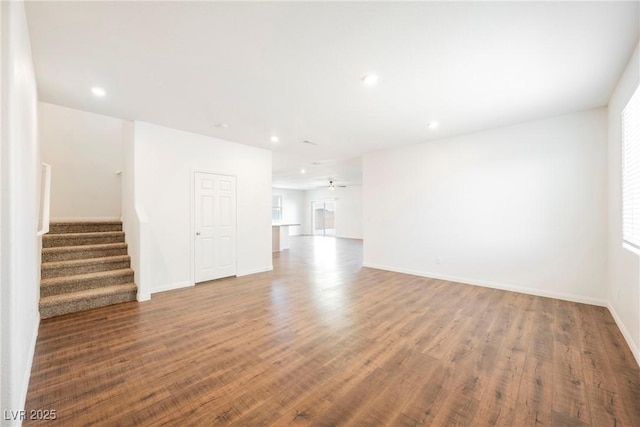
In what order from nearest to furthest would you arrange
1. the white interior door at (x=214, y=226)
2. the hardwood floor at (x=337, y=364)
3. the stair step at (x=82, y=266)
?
1. the hardwood floor at (x=337, y=364)
2. the stair step at (x=82, y=266)
3. the white interior door at (x=214, y=226)

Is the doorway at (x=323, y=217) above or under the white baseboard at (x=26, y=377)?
above

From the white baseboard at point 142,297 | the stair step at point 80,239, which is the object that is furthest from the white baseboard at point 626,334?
the stair step at point 80,239

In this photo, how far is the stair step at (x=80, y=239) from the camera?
12.9ft

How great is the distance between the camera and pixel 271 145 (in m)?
5.43

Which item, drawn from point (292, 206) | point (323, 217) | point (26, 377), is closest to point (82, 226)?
point (26, 377)

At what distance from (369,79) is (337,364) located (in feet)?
9.23

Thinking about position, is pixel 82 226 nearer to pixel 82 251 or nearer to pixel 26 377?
pixel 82 251

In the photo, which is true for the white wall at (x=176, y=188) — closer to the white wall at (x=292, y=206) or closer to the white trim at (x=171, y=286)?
the white trim at (x=171, y=286)

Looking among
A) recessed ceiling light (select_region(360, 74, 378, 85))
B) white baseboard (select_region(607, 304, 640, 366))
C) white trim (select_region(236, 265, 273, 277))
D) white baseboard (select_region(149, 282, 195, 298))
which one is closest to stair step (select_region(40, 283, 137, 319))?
white baseboard (select_region(149, 282, 195, 298))

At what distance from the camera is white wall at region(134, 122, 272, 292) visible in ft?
13.6

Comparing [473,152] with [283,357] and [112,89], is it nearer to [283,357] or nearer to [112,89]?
[283,357]

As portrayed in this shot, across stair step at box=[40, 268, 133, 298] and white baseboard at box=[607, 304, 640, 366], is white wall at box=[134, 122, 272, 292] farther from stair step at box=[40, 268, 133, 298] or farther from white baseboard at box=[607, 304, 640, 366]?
white baseboard at box=[607, 304, 640, 366]

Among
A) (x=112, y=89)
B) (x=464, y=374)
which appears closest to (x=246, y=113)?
(x=112, y=89)

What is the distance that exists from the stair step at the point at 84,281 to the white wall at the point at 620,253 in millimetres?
5998
